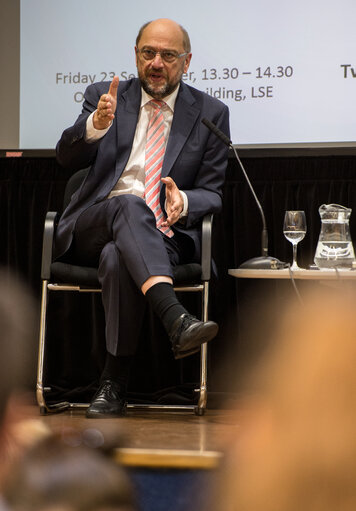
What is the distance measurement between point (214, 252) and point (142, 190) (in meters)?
0.66

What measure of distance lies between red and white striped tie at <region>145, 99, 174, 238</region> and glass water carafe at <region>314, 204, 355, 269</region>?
0.52m

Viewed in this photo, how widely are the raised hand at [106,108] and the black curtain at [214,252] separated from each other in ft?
2.89

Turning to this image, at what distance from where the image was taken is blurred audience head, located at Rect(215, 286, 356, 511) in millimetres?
406

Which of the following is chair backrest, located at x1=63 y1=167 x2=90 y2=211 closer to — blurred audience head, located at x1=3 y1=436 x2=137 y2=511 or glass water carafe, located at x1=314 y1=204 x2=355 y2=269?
glass water carafe, located at x1=314 y1=204 x2=355 y2=269

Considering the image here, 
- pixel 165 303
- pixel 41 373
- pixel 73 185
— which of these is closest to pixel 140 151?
pixel 73 185

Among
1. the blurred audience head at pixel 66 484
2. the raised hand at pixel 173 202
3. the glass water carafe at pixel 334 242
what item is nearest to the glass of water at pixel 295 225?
the glass water carafe at pixel 334 242

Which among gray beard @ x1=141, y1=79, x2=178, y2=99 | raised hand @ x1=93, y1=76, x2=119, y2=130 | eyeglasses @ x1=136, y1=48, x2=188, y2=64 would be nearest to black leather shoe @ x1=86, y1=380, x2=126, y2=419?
raised hand @ x1=93, y1=76, x2=119, y2=130

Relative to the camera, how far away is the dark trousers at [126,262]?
2.09 m

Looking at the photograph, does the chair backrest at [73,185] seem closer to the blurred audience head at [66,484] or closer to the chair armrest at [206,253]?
the chair armrest at [206,253]

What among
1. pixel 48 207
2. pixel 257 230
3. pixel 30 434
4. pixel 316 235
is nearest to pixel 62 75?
pixel 48 207

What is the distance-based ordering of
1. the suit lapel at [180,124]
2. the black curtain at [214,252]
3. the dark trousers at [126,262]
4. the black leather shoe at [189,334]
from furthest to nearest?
the black curtain at [214,252], the suit lapel at [180,124], the dark trousers at [126,262], the black leather shoe at [189,334]

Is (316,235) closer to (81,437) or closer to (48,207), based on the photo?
(48,207)

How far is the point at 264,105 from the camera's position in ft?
9.32

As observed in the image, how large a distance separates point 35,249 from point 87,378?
25.4 inches
